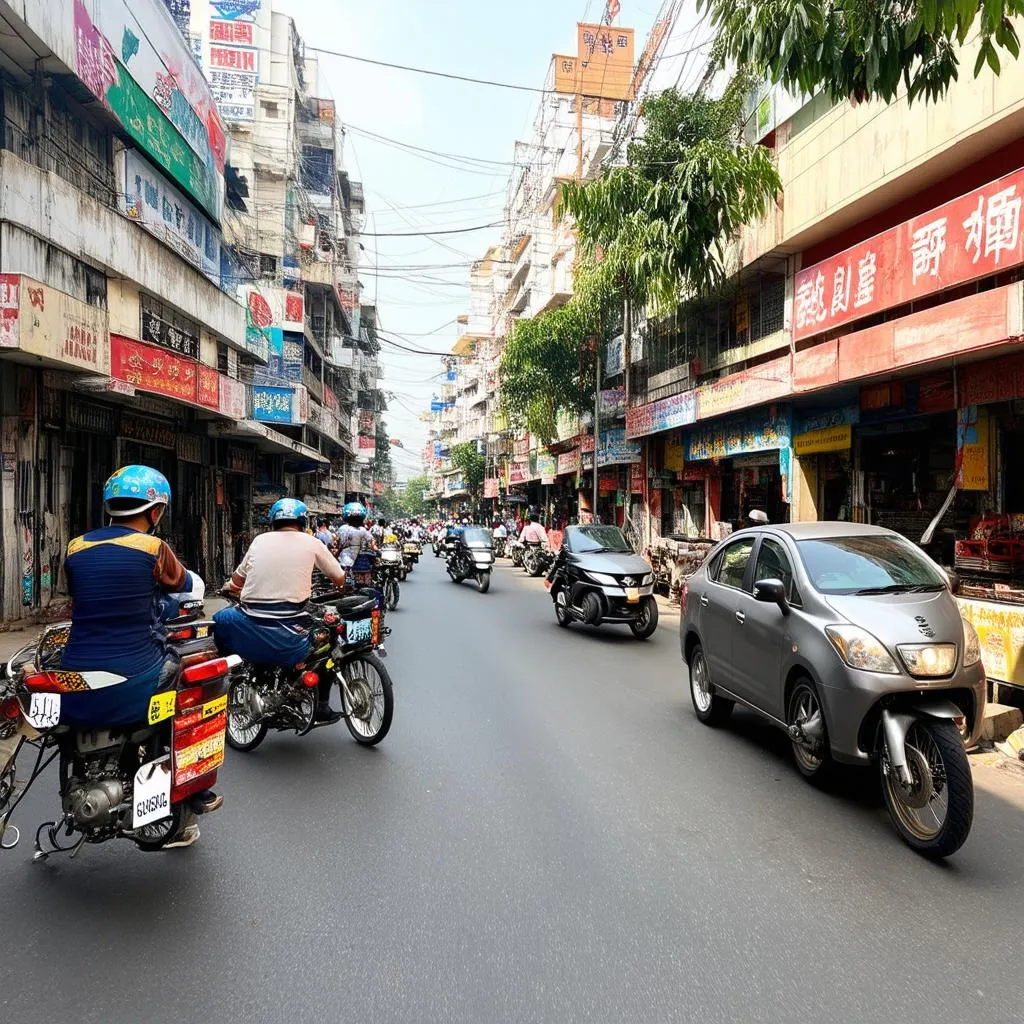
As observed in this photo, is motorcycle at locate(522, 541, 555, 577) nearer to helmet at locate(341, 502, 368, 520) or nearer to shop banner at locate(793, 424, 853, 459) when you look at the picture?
shop banner at locate(793, 424, 853, 459)

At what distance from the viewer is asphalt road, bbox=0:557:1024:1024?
8.46 feet

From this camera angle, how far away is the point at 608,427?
27812 mm

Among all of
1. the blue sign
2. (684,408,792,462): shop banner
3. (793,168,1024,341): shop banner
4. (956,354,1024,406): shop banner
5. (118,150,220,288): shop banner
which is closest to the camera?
(793,168,1024,341): shop banner

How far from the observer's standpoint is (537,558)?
23328 mm

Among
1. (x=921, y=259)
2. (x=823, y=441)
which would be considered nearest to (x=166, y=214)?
(x=823, y=441)

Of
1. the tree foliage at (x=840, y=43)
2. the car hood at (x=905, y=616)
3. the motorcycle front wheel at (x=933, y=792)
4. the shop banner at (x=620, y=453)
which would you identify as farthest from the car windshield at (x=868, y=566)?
the shop banner at (x=620, y=453)

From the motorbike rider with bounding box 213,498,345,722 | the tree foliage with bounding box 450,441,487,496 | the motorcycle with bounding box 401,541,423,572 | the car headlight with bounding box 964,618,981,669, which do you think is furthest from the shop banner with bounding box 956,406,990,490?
the tree foliage with bounding box 450,441,487,496

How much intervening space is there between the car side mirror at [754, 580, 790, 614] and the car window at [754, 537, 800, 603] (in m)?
0.09

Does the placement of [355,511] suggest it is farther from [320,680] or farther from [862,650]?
[862,650]

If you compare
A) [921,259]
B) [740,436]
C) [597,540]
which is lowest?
[597,540]

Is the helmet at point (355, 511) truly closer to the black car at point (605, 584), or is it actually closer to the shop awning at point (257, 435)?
the black car at point (605, 584)

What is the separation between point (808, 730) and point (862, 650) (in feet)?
2.23

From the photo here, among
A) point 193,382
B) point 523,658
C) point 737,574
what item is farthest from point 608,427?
point 737,574

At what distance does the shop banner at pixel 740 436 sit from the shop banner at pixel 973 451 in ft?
15.2
